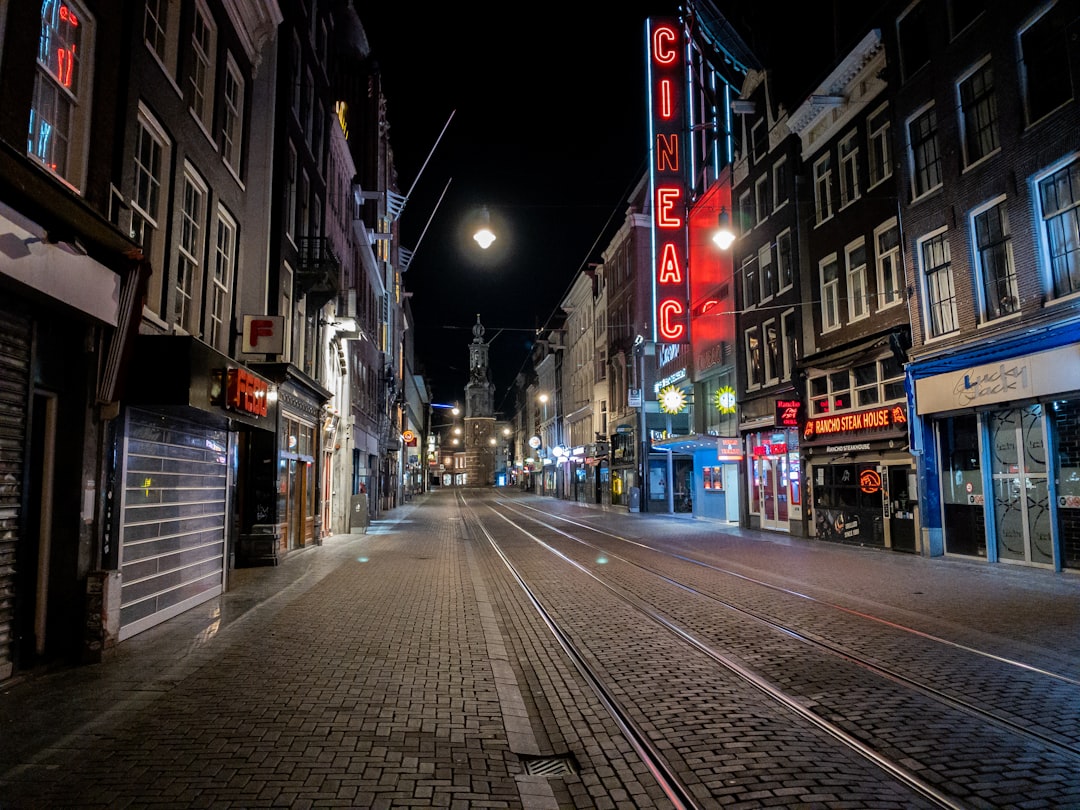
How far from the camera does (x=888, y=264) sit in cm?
1906

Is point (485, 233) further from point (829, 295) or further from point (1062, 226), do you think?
point (1062, 226)

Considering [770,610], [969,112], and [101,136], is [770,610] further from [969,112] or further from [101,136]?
[969,112]

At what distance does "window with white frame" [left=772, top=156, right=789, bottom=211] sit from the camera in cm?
2414

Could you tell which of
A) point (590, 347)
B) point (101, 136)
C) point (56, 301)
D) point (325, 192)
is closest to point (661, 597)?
point (56, 301)

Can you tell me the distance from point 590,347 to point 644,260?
49.0ft

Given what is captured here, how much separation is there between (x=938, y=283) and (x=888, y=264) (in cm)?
214

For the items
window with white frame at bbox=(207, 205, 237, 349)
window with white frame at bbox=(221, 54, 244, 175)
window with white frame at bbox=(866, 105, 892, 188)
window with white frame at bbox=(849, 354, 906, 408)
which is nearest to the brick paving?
window with white frame at bbox=(207, 205, 237, 349)

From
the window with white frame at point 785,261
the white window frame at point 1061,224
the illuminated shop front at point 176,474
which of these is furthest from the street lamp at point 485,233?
the white window frame at point 1061,224

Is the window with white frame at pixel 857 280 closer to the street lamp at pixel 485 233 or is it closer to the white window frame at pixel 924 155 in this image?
the white window frame at pixel 924 155

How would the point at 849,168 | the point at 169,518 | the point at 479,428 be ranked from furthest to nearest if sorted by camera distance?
the point at 479,428 → the point at 849,168 → the point at 169,518

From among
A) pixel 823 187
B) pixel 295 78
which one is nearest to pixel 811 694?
pixel 295 78

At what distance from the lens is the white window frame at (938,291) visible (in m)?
16.7

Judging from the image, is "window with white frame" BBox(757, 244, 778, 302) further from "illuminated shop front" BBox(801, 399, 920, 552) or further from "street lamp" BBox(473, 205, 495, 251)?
"street lamp" BBox(473, 205, 495, 251)

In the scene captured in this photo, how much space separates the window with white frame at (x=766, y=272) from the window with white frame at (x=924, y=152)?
717 cm
